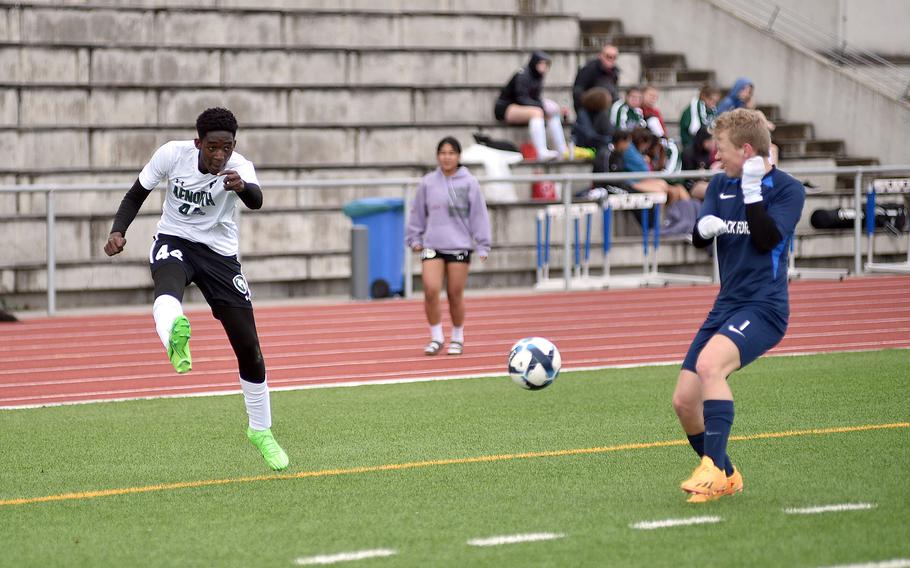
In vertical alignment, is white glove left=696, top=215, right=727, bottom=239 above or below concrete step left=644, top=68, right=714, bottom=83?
below

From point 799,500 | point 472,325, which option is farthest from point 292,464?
point 472,325

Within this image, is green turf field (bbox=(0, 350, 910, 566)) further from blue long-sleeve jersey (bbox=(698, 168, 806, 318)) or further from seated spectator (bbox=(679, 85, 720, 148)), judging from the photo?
seated spectator (bbox=(679, 85, 720, 148))

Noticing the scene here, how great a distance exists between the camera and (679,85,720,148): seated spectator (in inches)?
882

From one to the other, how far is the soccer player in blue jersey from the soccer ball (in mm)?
1741

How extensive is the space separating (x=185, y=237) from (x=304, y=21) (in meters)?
15.2

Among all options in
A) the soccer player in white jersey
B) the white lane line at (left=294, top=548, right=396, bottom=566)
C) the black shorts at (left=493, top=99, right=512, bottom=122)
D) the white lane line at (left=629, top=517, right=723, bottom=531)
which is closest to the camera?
the white lane line at (left=294, top=548, right=396, bottom=566)

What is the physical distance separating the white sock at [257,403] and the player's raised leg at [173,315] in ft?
1.80

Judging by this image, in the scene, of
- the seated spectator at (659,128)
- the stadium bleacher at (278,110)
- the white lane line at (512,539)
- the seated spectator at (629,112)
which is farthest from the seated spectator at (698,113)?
the white lane line at (512,539)

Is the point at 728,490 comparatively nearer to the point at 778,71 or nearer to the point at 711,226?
the point at 711,226

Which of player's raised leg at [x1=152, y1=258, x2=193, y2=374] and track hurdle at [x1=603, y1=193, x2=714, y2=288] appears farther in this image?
track hurdle at [x1=603, y1=193, x2=714, y2=288]

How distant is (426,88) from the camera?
A: 22781 mm

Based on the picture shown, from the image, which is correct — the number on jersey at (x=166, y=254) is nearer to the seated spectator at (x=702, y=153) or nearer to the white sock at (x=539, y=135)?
the white sock at (x=539, y=135)

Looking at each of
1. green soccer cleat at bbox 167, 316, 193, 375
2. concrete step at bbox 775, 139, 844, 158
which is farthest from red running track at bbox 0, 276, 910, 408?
concrete step at bbox 775, 139, 844, 158

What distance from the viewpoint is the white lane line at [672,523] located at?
671 centimetres
